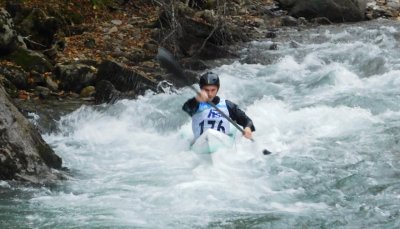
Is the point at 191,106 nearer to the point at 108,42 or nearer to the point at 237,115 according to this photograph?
the point at 237,115

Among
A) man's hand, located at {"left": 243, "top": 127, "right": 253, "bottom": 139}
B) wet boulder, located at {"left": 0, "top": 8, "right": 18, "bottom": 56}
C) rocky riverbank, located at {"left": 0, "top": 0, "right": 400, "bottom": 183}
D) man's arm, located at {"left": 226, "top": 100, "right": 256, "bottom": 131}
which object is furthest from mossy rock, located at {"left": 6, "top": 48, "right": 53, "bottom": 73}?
man's hand, located at {"left": 243, "top": 127, "right": 253, "bottom": 139}

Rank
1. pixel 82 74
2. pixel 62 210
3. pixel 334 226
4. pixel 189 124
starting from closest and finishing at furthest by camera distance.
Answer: pixel 334 226 < pixel 62 210 < pixel 189 124 < pixel 82 74

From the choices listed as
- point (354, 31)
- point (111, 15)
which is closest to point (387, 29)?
point (354, 31)

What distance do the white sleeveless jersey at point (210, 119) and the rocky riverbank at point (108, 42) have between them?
1724 millimetres

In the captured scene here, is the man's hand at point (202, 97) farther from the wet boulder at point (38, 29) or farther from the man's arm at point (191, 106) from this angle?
the wet boulder at point (38, 29)

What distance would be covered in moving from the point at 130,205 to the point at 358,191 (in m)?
2.11

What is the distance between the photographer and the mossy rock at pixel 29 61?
393 inches

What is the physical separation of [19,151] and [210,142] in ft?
6.60

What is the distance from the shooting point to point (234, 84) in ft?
33.7

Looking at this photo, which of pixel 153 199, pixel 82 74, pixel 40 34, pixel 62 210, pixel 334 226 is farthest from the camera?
pixel 40 34

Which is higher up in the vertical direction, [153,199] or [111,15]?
[111,15]

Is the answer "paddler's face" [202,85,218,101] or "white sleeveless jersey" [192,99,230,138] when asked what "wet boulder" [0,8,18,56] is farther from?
"paddler's face" [202,85,218,101]

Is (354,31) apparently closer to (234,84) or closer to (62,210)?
(234,84)

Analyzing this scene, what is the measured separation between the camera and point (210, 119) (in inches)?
284
